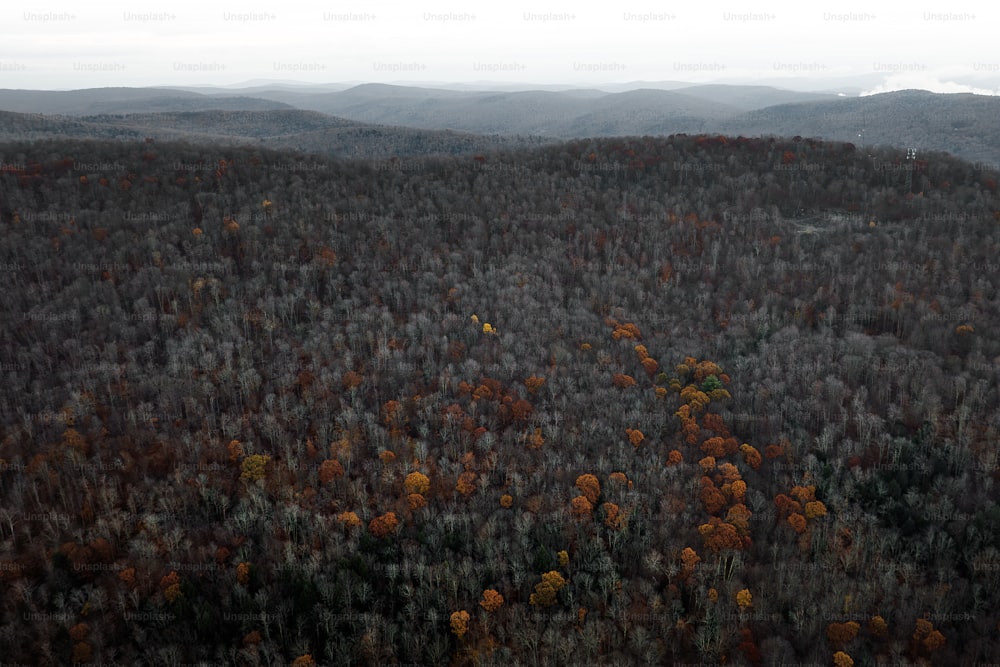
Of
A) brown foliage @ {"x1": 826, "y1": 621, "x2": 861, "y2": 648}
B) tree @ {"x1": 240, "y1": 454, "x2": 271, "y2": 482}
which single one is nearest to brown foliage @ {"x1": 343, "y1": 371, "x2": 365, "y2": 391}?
tree @ {"x1": 240, "y1": 454, "x2": 271, "y2": 482}

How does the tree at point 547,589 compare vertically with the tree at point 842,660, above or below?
above

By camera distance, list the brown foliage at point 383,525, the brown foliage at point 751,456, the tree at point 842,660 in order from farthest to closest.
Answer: the brown foliage at point 751,456 → the brown foliage at point 383,525 → the tree at point 842,660

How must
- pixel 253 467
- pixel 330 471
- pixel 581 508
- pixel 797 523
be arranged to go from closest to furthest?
pixel 797 523 → pixel 581 508 → pixel 253 467 → pixel 330 471

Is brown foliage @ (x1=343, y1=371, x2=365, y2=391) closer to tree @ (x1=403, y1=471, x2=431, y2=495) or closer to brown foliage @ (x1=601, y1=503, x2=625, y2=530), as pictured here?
tree @ (x1=403, y1=471, x2=431, y2=495)

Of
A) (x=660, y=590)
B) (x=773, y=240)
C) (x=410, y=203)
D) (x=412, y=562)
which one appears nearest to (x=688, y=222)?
(x=773, y=240)

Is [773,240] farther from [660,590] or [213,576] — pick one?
[213,576]

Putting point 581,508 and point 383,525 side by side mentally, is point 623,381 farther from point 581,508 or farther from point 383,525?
point 383,525

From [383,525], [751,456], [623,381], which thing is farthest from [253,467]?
[751,456]

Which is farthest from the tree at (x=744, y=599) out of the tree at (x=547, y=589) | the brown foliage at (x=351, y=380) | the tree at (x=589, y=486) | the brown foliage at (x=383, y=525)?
the brown foliage at (x=351, y=380)

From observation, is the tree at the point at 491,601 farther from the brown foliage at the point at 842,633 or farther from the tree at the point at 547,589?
the brown foliage at the point at 842,633
